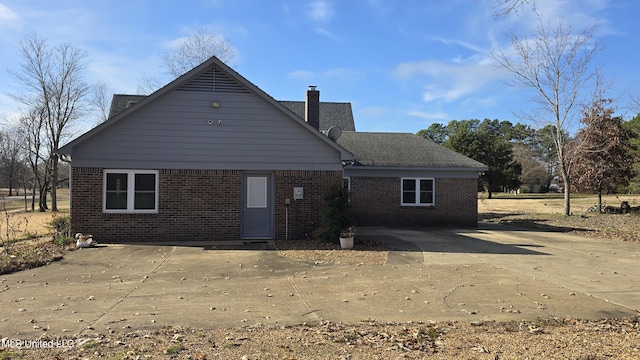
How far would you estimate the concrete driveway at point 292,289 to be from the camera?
5973 mm

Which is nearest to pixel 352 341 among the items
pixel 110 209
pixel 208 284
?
pixel 208 284

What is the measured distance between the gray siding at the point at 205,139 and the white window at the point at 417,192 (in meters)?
6.41

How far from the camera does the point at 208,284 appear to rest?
313 inches

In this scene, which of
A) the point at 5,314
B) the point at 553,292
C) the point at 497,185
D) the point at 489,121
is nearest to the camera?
the point at 5,314

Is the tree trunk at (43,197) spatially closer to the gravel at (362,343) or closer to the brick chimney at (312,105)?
the brick chimney at (312,105)

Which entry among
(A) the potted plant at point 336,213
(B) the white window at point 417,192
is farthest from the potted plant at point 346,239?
(B) the white window at point 417,192

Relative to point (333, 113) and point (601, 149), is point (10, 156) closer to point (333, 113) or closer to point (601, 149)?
point (333, 113)

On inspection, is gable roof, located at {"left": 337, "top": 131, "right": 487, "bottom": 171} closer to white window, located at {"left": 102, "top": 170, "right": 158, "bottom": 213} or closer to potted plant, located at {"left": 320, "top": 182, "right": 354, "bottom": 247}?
potted plant, located at {"left": 320, "top": 182, "right": 354, "bottom": 247}

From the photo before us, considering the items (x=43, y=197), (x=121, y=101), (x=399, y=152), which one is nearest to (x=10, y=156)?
(x=43, y=197)

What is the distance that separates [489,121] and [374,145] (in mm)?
100450

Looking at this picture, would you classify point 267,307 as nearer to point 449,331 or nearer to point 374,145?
point 449,331

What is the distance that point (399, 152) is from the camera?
2039 cm

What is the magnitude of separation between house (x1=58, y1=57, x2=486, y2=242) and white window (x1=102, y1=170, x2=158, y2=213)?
30 mm

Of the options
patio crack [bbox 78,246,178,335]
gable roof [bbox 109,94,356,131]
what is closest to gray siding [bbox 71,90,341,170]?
patio crack [bbox 78,246,178,335]
